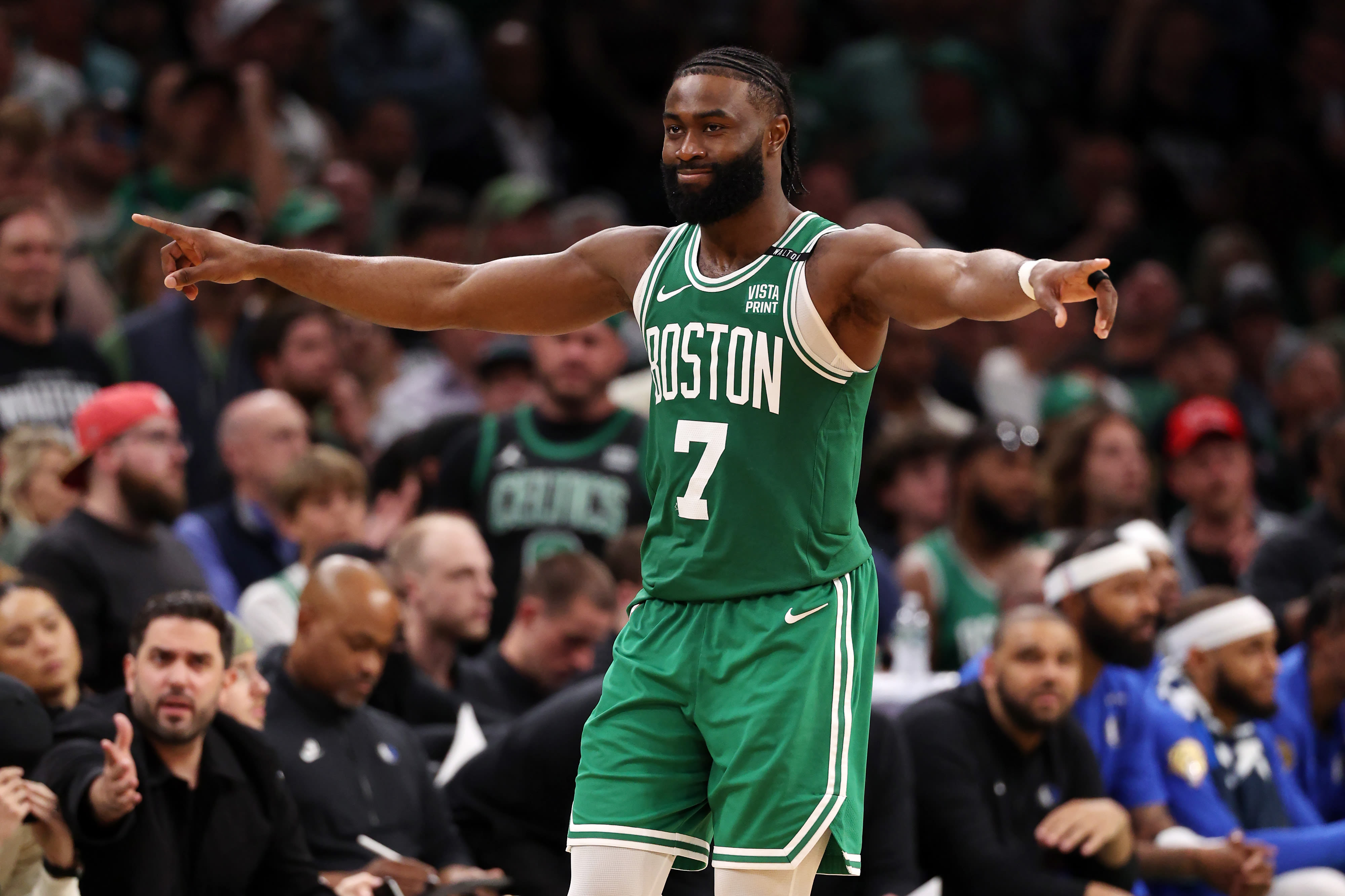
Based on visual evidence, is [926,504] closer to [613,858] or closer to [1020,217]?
[1020,217]

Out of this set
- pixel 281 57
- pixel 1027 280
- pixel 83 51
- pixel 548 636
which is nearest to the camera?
pixel 1027 280

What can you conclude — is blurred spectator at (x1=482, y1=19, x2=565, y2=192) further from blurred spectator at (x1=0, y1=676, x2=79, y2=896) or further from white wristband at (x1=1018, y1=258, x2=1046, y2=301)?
white wristband at (x1=1018, y1=258, x2=1046, y2=301)

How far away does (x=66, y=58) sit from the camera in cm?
1062

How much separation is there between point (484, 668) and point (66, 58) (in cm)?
524

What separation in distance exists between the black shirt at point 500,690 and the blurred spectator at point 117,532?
1092mm

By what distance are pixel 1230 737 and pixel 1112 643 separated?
71 cm

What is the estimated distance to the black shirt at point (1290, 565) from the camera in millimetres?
8906

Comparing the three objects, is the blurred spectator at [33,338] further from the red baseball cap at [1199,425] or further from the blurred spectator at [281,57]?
the red baseball cap at [1199,425]

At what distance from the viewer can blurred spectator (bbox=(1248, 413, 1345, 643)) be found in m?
8.80

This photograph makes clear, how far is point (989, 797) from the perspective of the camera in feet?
20.8

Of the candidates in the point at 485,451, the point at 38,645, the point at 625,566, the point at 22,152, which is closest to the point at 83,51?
the point at 22,152

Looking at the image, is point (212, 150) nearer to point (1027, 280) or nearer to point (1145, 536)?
point (1145, 536)

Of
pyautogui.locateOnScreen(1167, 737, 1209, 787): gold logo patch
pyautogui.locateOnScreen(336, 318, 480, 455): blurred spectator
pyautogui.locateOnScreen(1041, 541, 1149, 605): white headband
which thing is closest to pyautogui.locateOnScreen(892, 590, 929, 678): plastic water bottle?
pyautogui.locateOnScreen(1041, 541, 1149, 605): white headband

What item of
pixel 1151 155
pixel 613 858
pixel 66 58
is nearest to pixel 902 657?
pixel 613 858
